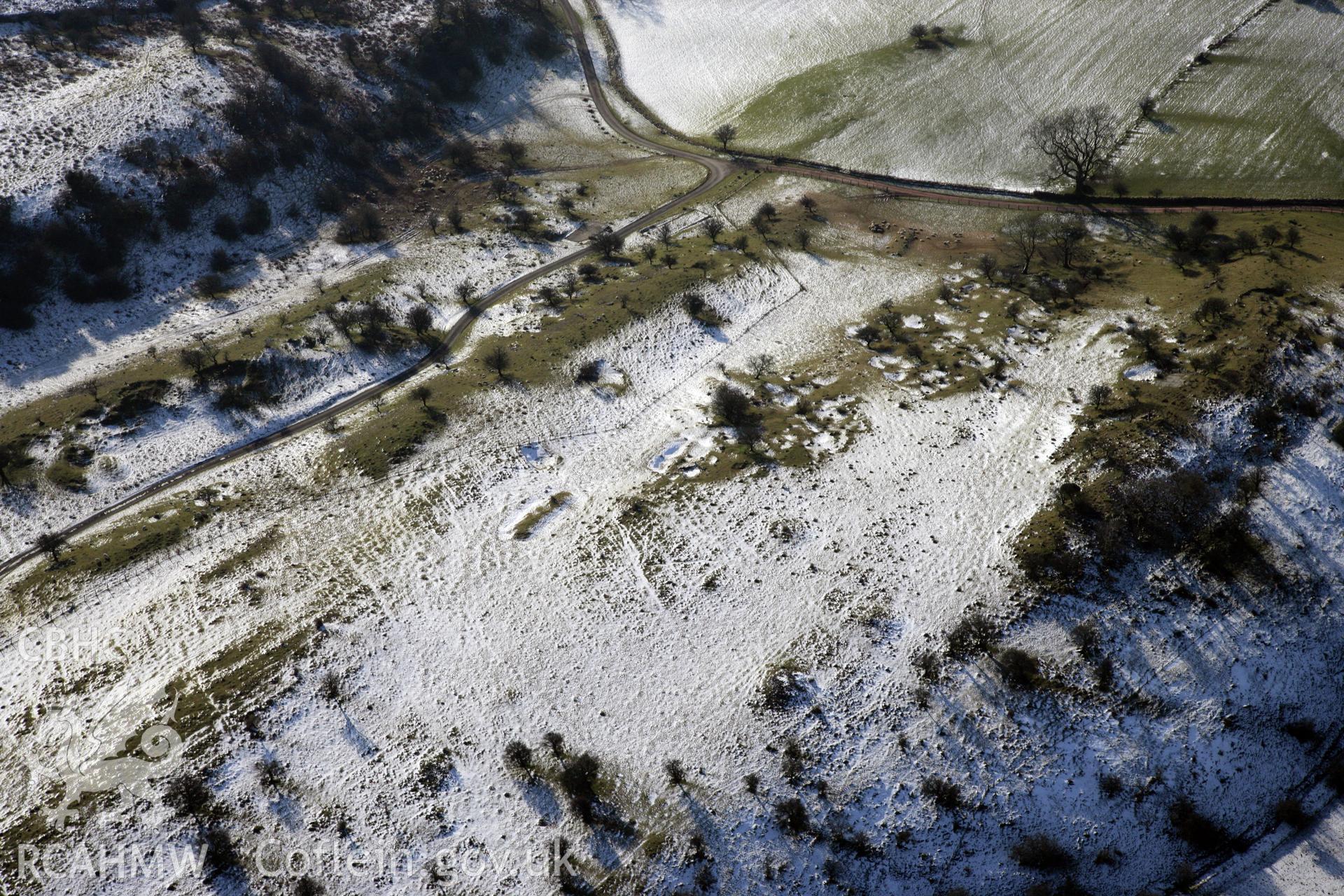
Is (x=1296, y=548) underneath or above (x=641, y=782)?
above

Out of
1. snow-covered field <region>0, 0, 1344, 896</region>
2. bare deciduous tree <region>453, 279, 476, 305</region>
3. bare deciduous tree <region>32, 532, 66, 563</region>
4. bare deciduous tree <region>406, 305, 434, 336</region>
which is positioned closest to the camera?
snow-covered field <region>0, 0, 1344, 896</region>

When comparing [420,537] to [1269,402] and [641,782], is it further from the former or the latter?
[1269,402]

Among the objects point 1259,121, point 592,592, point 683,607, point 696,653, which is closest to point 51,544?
point 592,592

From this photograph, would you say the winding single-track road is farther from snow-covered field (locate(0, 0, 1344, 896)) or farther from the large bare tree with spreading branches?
the large bare tree with spreading branches

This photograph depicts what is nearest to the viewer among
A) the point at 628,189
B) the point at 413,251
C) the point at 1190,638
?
the point at 1190,638

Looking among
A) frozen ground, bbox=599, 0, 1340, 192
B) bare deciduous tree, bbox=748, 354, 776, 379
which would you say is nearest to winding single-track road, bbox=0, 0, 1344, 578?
frozen ground, bbox=599, 0, 1340, 192

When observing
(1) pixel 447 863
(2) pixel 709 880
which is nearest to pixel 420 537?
(1) pixel 447 863

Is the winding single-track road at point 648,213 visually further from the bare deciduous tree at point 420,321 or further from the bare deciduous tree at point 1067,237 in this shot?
the bare deciduous tree at point 1067,237

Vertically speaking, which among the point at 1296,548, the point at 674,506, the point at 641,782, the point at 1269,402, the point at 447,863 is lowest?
the point at 447,863
